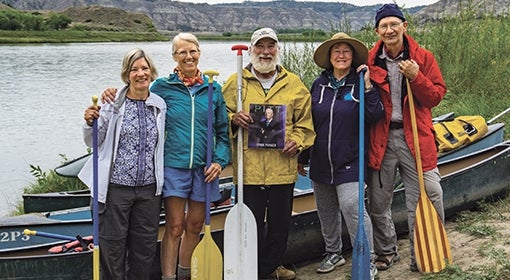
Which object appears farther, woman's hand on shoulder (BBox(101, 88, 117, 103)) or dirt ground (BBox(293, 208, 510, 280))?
dirt ground (BBox(293, 208, 510, 280))

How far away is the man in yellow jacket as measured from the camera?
360 centimetres

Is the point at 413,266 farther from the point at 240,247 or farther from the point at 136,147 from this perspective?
the point at 136,147

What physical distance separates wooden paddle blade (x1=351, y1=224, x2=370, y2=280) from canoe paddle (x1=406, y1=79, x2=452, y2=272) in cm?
39

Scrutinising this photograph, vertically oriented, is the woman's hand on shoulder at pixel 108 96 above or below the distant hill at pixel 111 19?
below

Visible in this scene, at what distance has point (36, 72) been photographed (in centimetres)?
2264

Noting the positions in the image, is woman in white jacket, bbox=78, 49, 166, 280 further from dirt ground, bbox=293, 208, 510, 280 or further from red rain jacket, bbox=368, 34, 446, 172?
dirt ground, bbox=293, 208, 510, 280

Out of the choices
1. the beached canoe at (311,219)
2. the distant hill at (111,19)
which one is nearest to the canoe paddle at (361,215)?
the beached canoe at (311,219)

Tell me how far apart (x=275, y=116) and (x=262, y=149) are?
0.71 feet

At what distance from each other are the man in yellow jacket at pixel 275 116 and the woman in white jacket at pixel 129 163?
21.2 inches

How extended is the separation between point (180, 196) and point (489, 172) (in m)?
3.02

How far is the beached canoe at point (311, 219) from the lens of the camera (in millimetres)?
3668

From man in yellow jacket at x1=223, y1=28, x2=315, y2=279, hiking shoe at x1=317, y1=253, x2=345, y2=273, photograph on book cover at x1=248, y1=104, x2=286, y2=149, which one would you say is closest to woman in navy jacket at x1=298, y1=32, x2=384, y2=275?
man in yellow jacket at x1=223, y1=28, x2=315, y2=279

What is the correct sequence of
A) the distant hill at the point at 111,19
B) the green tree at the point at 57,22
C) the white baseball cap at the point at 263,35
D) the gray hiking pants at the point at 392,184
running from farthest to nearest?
the distant hill at the point at 111,19
the green tree at the point at 57,22
the gray hiking pants at the point at 392,184
the white baseball cap at the point at 263,35

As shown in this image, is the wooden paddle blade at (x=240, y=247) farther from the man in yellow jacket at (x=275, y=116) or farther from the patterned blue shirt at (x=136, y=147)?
the patterned blue shirt at (x=136, y=147)
